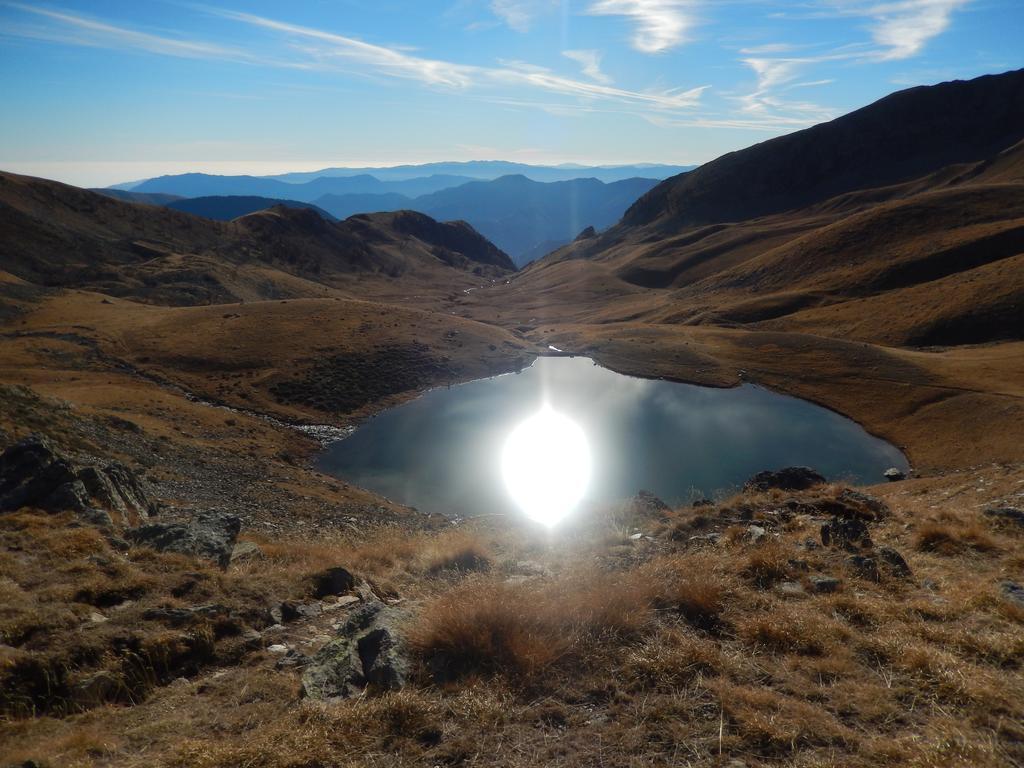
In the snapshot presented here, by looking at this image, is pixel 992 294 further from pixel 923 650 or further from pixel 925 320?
pixel 923 650

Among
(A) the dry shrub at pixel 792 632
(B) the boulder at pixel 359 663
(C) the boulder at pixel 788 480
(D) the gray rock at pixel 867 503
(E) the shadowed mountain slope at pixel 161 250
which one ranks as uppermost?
(E) the shadowed mountain slope at pixel 161 250

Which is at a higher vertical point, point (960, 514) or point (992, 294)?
point (992, 294)

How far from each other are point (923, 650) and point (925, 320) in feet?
211

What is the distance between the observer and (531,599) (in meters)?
7.25

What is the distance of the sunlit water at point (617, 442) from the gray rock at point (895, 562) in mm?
17892

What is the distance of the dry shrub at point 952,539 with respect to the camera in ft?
30.7

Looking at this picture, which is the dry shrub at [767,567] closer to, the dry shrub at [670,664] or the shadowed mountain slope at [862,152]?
the dry shrub at [670,664]

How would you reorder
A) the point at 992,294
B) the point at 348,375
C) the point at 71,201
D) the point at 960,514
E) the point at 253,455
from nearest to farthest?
the point at 960,514 < the point at 253,455 < the point at 348,375 < the point at 992,294 < the point at 71,201

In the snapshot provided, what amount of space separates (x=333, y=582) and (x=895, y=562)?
902cm

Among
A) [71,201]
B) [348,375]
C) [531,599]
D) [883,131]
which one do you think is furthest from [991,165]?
[71,201]

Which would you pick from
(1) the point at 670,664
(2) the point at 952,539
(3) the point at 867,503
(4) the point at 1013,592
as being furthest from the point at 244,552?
(3) the point at 867,503

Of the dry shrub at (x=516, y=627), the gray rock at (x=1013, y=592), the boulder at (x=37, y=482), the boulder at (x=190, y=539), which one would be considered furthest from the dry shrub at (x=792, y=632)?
the boulder at (x=37, y=482)

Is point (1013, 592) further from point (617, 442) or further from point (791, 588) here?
point (617, 442)

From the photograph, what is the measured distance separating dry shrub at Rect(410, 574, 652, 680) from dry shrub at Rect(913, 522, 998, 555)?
586 centimetres
